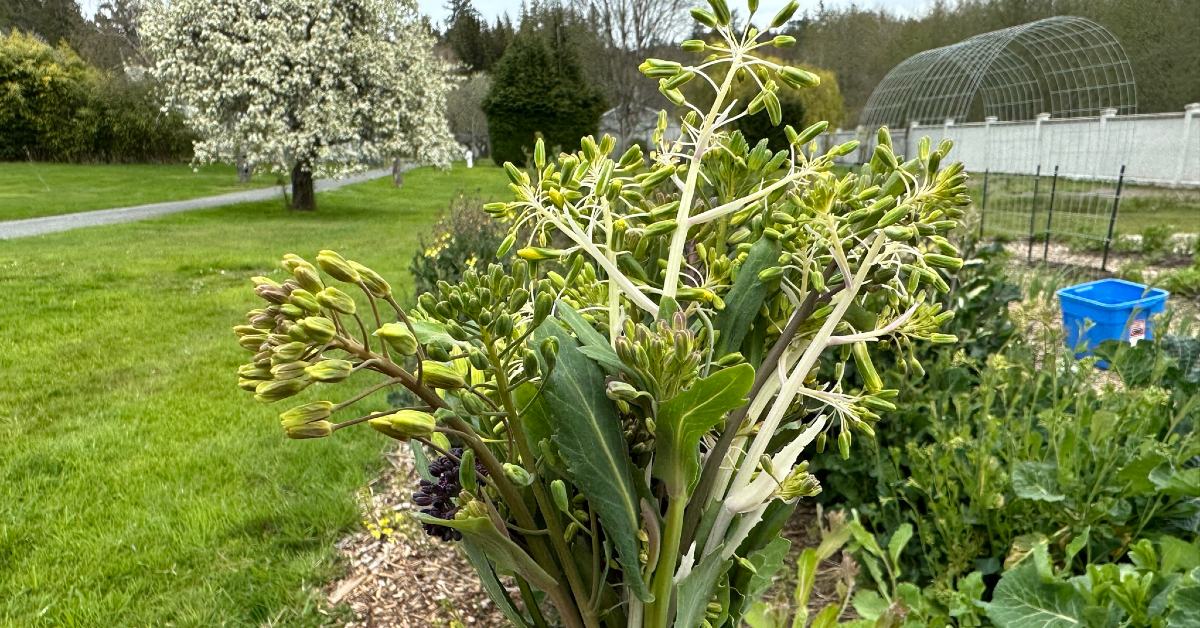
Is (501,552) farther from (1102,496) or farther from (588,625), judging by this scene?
(1102,496)

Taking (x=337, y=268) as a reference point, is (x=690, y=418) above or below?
below

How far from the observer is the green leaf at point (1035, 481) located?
80.0 inches

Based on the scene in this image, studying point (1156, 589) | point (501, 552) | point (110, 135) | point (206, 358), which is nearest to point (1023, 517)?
point (1156, 589)

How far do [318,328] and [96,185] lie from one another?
81.8ft

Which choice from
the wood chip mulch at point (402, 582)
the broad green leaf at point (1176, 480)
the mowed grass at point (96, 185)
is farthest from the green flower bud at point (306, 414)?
the mowed grass at point (96, 185)

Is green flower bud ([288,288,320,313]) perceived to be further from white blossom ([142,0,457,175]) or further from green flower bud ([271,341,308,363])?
white blossom ([142,0,457,175])

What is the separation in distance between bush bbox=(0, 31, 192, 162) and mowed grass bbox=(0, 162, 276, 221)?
2.86 ft

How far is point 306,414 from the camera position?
577 millimetres

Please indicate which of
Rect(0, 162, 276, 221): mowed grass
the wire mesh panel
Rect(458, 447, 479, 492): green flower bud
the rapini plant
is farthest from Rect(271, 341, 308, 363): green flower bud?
Rect(0, 162, 276, 221): mowed grass

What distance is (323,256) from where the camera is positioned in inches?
25.0

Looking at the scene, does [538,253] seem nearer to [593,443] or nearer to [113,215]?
[593,443]

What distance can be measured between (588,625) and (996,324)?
3.62 meters

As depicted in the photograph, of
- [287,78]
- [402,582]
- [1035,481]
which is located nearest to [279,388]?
[1035,481]

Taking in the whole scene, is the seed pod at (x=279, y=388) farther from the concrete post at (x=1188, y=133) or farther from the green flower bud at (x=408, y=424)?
the concrete post at (x=1188, y=133)
